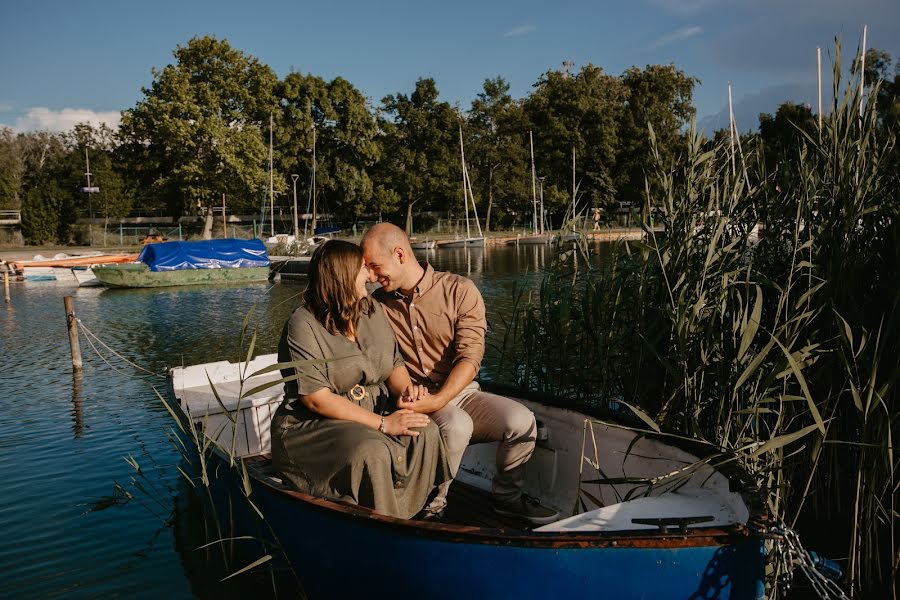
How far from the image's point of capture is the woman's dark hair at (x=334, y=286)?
3879mm

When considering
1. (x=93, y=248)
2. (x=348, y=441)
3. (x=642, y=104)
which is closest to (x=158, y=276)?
(x=93, y=248)

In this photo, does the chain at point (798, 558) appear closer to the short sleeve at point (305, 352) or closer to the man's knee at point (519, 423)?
the man's knee at point (519, 423)

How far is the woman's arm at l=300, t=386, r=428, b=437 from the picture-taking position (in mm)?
3867

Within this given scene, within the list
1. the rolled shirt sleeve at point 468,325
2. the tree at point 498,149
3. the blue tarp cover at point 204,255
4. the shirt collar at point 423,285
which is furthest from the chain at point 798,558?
the tree at point 498,149

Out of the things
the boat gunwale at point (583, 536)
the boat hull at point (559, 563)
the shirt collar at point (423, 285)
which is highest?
the shirt collar at point (423, 285)

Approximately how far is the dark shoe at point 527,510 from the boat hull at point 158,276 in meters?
24.7

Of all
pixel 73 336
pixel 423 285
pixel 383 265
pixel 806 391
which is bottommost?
pixel 73 336

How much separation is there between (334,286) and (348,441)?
77cm

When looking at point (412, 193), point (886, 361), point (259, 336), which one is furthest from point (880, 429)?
point (412, 193)

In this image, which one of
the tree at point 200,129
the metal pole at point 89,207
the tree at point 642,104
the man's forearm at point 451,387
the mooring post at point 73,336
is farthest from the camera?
the tree at point 642,104

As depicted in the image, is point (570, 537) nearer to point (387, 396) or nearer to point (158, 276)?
point (387, 396)

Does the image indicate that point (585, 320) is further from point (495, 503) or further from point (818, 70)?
point (818, 70)

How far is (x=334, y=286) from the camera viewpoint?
3889mm

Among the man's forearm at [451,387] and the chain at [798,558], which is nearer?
the chain at [798,558]
